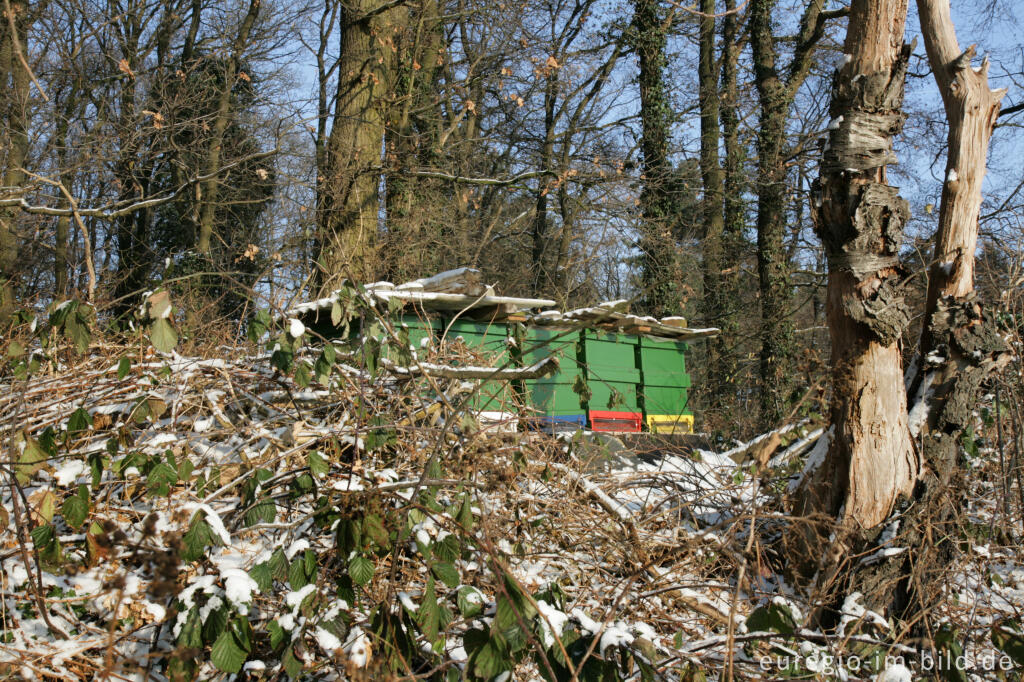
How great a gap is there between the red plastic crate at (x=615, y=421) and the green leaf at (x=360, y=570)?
21.6 ft

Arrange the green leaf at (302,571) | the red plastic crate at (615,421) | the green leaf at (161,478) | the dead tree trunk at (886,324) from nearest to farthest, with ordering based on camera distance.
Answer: the green leaf at (302,571) → the green leaf at (161,478) → the dead tree trunk at (886,324) → the red plastic crate at (615,421)

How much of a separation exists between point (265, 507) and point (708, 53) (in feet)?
51.6

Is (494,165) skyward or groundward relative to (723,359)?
skyward

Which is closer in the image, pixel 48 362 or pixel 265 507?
pixel 265 507

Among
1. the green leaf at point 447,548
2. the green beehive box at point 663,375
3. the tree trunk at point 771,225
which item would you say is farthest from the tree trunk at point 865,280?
the tree trunk at point 771,225

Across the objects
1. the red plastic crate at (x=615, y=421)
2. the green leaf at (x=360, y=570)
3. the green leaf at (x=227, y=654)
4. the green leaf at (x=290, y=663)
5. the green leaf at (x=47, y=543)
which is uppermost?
the green leaf at (x=47, y=543)

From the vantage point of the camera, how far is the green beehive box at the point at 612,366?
9547 millimetres

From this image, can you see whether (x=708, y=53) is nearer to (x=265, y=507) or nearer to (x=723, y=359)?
(x=723, y=359)

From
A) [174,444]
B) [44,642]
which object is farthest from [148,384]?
[44,642]

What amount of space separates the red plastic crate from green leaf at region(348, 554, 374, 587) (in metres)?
6.60

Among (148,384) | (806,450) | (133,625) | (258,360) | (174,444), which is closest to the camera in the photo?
(133,625)

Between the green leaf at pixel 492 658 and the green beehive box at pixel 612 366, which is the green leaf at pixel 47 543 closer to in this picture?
the green leaf at pixel 492 658

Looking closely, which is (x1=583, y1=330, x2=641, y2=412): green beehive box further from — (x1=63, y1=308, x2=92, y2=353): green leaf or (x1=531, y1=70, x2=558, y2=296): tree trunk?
(x1=63, y1=308, x2=92, y2=353): green leaf

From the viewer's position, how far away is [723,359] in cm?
1364
